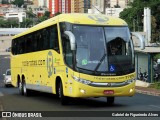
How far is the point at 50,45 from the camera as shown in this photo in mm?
20875

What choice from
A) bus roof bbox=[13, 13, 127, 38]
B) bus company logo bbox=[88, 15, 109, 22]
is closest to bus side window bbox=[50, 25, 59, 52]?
bus roof bbox=[13, 13, 127, 38]

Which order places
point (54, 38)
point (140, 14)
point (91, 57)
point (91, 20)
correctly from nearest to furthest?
point (91, 57) < point (91, 20) < point (54, 38) < point (140, 14)

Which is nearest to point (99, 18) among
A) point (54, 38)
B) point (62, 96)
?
point (54, 38)

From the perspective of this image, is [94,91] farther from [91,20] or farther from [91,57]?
[91,20]

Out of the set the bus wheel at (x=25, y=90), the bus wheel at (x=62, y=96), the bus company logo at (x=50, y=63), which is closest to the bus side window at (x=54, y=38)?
the bus company logo at (x=50, y=63)

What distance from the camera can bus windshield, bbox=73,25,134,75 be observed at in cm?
1809

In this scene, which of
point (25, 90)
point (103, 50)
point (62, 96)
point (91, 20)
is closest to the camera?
point (103, 50)

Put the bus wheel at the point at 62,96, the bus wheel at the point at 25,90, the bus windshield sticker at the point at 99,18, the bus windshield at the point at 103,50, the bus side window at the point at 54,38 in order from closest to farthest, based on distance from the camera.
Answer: the bus windshield at the point at 103,50
the bus windshield sticker at the point at 99,18
the bus wheel at the point at 62,96
the bus side window at the point at 54,38
the bus wheel at the point at 25,90

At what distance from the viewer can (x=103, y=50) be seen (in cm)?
1827

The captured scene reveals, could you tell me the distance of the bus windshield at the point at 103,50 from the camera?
1809cm

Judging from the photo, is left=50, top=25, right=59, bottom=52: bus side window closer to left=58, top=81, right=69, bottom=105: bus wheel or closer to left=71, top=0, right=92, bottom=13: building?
left=58, top=81, right=69, bottom=105: bus wheel

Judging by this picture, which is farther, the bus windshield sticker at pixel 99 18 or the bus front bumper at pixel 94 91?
the bus windshield sticker at pixel 99 18

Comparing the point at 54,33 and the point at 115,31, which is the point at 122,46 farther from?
the point at 54,33

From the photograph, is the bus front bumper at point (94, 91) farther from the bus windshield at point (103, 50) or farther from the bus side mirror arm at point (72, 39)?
the bus side mirror arm at point (72, 39)
